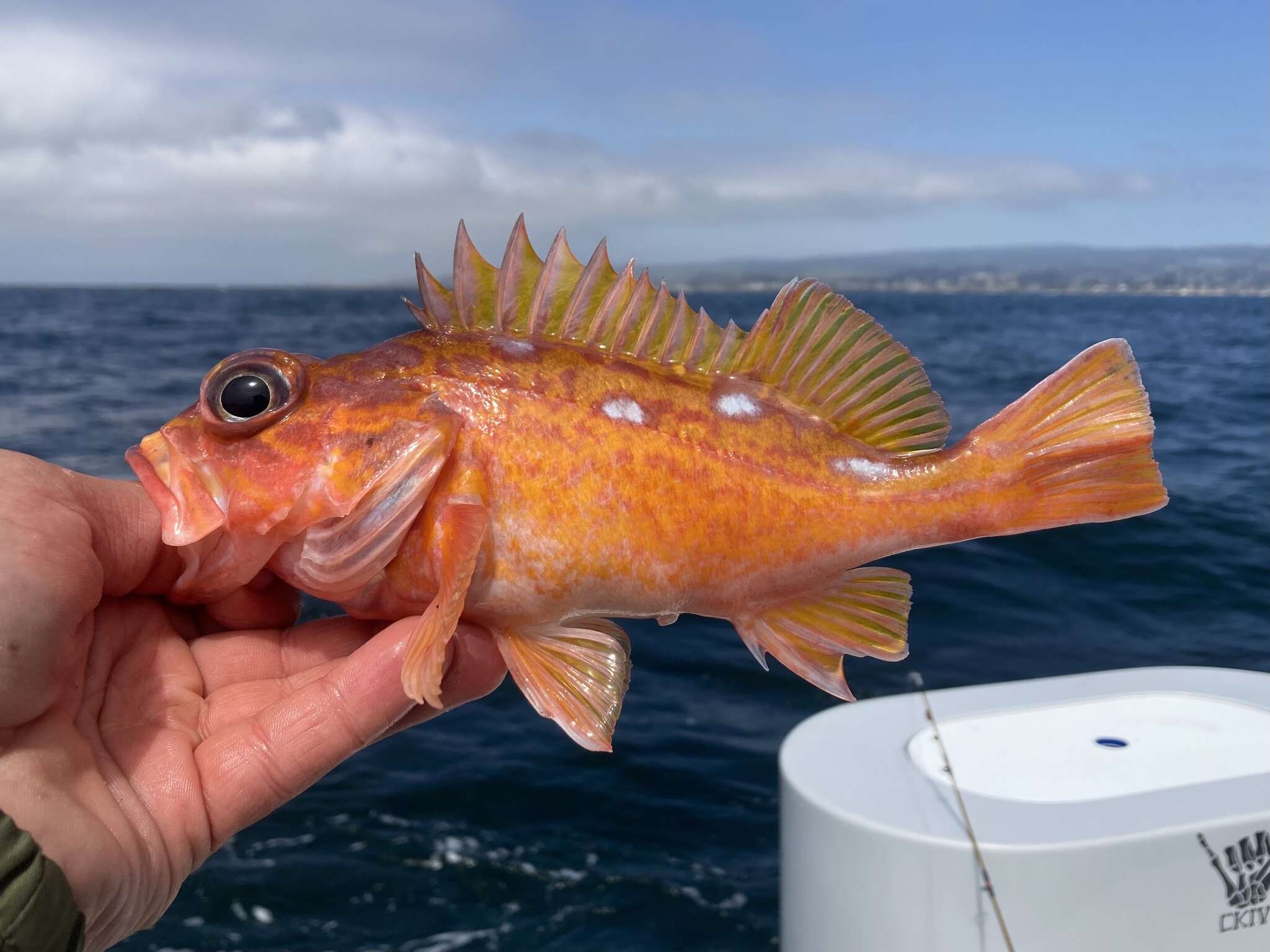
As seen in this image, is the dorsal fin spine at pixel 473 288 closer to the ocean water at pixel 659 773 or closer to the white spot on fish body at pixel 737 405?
the white spot on fish body at pixel 737 405

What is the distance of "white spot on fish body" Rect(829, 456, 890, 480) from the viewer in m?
2.78

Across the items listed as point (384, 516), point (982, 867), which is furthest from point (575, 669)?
point (982, 867)

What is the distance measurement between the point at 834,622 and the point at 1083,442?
909mm

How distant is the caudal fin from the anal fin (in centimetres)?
41

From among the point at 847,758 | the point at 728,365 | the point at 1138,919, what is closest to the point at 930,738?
the point at 847,758

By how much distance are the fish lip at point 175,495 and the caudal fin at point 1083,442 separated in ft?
7.28

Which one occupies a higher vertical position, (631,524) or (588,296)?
(588,296)

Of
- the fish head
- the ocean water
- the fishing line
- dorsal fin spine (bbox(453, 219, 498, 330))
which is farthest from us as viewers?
the ocean water

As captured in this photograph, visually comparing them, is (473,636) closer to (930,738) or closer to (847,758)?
(847,758)

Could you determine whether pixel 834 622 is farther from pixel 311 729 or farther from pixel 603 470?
pixel 311 729

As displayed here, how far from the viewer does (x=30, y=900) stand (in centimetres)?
212

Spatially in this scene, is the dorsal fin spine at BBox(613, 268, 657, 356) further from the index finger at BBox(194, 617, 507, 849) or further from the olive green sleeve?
the olive green sleeve

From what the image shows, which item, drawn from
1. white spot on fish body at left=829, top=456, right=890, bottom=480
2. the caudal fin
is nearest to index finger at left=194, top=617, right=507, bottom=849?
white spot on fish body at left=829, top=456, right=890, bottom=480

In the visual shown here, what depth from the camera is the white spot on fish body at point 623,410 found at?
2713 mm
